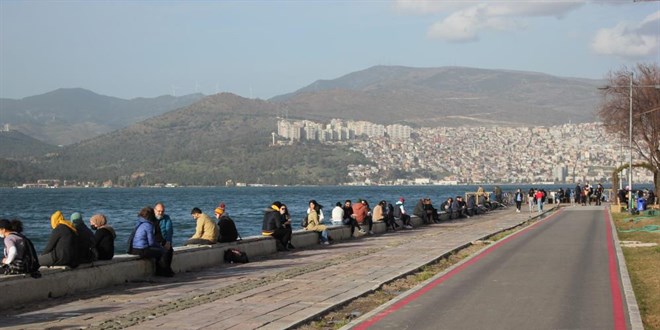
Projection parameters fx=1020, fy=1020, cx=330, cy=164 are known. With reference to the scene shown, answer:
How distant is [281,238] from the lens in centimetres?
2711

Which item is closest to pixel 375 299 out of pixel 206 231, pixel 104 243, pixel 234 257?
pixel 104 243

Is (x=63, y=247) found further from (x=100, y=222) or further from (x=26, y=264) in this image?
(x=100, y=222)

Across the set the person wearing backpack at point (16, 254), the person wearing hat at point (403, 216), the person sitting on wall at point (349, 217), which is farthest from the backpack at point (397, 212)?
the person wearing backpack at point (16, 254)

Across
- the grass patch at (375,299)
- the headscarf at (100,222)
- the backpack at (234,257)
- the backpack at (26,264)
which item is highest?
the headscarf at (100,222)

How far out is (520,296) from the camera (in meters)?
16.7

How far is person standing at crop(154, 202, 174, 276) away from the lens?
64.2 feet

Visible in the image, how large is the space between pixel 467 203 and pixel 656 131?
1558 centimetres

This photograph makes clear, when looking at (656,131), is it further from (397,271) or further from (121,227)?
(397,271)

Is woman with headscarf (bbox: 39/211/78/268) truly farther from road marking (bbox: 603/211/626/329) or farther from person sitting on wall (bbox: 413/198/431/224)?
person sitting on wall (bbox: 413/198/431/224)

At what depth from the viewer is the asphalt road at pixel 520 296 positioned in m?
13.8

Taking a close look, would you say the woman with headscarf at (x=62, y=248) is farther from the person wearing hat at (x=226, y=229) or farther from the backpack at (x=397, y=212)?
the backpack at (x=397, y=212)

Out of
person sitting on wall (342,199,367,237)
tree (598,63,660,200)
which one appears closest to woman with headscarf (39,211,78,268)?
person sitting on wall (342,199,367,237)

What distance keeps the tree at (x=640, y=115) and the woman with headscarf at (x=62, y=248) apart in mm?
52080

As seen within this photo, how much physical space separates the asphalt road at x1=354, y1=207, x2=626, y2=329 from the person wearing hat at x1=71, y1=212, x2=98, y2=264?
5.34m
